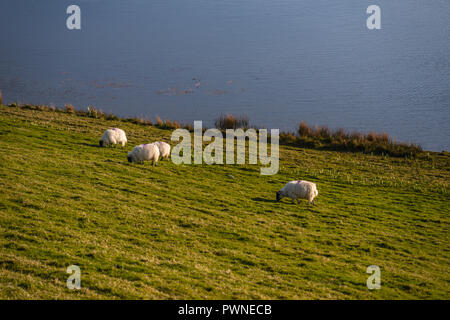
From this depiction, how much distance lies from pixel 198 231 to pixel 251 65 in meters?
49.2

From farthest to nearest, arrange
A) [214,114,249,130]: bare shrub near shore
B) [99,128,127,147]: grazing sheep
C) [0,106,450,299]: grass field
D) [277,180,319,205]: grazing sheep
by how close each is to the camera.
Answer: [214,114,249,130]: bare shrub near shore < [99,128,127,147]: grazing sheep < [277,180,319,205]: grazing sheep < [0,106,450,299]: grass field

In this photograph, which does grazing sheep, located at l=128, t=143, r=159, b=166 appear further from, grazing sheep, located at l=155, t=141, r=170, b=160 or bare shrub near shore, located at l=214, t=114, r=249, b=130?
bare shrub near shore, located at l=214, t=114, r=249, b=130

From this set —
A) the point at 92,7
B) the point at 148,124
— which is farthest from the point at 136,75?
the point at 92,7

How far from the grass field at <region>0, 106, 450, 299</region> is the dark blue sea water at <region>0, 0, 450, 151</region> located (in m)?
19.8

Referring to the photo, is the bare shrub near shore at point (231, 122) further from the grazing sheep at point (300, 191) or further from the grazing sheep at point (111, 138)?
the grazing sheep at point (300, 191)

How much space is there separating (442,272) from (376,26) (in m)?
79.7

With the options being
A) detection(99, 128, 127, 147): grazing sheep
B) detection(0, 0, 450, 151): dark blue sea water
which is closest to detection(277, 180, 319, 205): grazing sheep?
detection(99, 128, 127, 147): grazing sheep

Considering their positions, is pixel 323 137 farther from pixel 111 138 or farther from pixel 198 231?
pixel 198 231

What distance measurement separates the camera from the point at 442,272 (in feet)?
37.7

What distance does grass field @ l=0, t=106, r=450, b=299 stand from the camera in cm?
905

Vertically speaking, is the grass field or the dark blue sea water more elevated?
the dark blue sea water

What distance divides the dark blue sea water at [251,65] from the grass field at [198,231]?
1980 cm

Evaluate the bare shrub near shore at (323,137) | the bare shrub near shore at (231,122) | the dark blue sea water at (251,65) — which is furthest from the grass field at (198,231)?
the dark blue sea water at (251,65)
